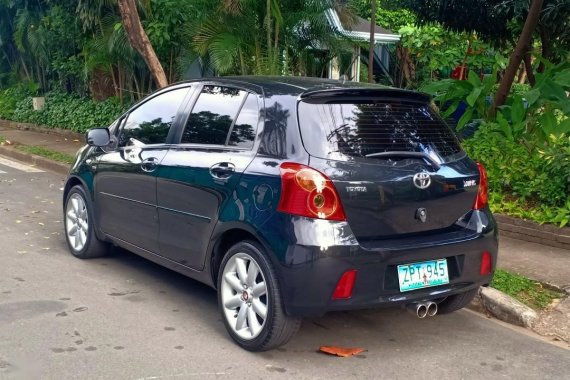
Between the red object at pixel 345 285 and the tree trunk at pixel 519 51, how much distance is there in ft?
16.8

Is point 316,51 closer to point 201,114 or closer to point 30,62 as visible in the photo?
point 201,114

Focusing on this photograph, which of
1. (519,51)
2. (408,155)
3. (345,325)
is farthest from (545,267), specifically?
(519,51)

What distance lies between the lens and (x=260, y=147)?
446 centimetres

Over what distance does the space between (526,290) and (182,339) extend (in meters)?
2.71

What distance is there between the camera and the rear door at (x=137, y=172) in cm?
536

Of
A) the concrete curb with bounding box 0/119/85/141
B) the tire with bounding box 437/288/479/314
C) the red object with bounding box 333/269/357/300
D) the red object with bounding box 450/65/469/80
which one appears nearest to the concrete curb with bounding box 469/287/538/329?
the tire with bounding box 437/288/479/314

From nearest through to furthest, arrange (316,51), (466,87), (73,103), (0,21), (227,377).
A: (227,377) < (466,87) < (316,51) < (73,103) < (0,21)

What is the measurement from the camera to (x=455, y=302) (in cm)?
509

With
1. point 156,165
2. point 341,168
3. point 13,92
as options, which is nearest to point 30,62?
point 13,92

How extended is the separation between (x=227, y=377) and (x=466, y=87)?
6304mm

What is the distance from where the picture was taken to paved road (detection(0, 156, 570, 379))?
4.22 meters

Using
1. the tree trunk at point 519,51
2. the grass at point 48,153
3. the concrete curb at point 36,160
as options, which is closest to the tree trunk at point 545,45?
the tree trunk at point 519,51

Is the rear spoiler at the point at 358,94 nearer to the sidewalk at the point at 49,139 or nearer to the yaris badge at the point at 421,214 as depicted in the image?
the yaris badge at the point at 421,214

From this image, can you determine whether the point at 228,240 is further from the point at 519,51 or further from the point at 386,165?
the point at 519,51
